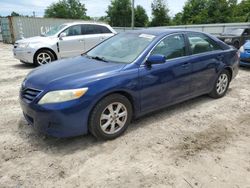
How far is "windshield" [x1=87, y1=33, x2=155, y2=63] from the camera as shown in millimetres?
3591

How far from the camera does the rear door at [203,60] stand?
423 centimetres

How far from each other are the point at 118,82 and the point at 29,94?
1203 mm

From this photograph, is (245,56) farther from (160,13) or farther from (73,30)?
(160,13)

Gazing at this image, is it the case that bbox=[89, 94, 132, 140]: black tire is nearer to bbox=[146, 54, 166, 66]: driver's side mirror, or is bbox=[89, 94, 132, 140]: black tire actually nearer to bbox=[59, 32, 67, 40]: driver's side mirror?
bbox=[146, 54, 166, 66]: driver's side mirror

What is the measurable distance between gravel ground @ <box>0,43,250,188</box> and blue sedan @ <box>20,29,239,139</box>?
291 millimetres

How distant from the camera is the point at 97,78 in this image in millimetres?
3033

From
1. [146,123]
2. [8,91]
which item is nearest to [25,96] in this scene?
[146,123]

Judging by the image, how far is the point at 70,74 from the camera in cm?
314

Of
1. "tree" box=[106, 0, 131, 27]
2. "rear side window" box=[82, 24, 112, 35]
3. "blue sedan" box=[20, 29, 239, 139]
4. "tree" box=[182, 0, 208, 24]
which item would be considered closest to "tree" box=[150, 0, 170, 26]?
"tree" box=[182, 0, 208, 24]

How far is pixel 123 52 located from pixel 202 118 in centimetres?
181

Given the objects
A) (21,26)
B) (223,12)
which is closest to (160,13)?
(223,12)

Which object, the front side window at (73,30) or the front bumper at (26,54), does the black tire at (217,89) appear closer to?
the front side window at (73,30)

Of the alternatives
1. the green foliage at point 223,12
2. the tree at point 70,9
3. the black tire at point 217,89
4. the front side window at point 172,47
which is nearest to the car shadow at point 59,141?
the front side window at point 172,47

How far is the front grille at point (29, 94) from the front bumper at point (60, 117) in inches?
2.9
